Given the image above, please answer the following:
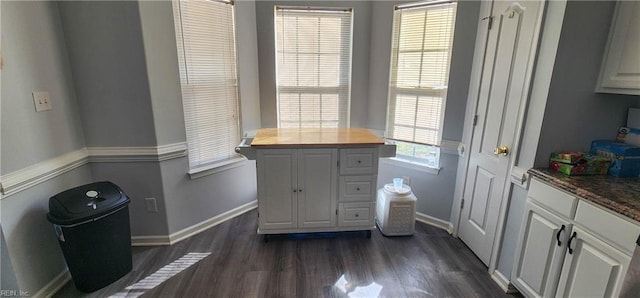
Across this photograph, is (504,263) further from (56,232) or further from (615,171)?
(56,232)

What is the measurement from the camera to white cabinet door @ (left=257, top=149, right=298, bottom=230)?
231 cm

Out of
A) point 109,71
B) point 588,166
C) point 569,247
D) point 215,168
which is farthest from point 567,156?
point 109,71

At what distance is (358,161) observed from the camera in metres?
2.38

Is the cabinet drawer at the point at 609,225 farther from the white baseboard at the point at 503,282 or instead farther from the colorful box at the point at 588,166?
the white baseboard at the point at 503,282

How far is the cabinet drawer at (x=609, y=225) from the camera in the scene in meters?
1.21

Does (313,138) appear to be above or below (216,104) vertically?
below

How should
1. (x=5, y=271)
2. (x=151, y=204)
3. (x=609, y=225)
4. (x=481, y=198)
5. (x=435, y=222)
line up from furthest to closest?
(x=435, y=222) → (x=151, y=204) → (x=481, y=198) → (x=5, y=271) → (x=609, y=225)

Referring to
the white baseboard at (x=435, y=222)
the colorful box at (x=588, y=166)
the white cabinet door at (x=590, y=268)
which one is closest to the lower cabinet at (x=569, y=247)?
the white cabinet door at (x=590, y=268)

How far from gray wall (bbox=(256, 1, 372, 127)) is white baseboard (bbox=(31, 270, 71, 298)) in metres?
1.96

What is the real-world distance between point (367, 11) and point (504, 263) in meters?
2.49

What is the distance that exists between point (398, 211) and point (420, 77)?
4.15 ft

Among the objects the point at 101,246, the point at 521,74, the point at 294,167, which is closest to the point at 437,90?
the point at 521,74

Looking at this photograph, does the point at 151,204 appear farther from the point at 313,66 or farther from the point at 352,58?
the point at 352,58

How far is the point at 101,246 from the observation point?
6.22 ft
